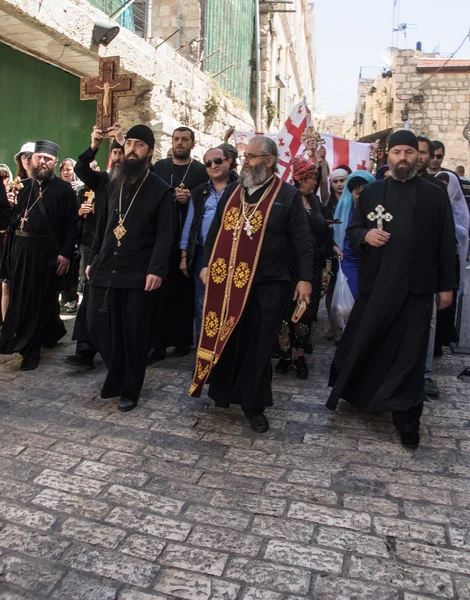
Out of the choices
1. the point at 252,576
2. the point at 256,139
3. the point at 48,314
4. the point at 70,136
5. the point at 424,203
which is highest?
the point at 70,136

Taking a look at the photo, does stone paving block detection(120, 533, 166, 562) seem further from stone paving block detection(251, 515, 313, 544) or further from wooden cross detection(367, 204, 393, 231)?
wooden cross detection(367, 204, 393, 231)

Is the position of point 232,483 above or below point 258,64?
below

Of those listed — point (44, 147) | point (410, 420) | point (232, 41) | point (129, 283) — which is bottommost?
point (410, 420)

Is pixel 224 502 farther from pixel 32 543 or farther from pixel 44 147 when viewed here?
pixel 44 147

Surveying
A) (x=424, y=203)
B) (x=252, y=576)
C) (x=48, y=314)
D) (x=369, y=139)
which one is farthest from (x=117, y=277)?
(x=369, y=139)

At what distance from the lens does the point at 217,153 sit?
4.85 metres

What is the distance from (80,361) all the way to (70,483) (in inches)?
79.4

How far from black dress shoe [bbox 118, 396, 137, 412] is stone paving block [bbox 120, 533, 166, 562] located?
1.56 meters

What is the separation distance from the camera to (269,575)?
2234 millimetres

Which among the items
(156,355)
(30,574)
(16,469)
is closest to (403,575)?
(30,574)

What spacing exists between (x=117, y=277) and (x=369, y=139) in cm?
1406

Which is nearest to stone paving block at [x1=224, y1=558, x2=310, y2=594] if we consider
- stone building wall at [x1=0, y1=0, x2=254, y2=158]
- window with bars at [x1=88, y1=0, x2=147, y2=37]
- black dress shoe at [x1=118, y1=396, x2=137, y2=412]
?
black dress shoe at [x1=118, y1=396, x2=137, y2=412]

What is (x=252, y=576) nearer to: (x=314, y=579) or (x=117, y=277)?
(x=314, y=579)

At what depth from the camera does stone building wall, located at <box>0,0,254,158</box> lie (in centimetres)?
713
